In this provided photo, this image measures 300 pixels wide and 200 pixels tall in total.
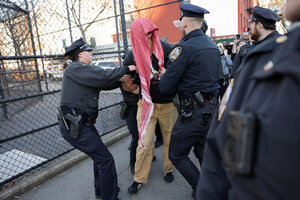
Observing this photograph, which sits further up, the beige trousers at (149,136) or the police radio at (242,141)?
the police radio at (242,141)

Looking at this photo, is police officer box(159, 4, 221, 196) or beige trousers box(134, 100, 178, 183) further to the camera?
beige trousers box(134, 100, 178, 183)

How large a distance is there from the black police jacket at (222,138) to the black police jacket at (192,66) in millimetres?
1109

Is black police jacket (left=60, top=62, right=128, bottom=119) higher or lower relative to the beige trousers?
higher

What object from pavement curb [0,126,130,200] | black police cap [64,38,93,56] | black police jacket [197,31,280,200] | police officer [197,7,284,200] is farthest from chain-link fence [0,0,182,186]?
police officer [197,7,284,200]

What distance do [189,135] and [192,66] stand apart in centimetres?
74

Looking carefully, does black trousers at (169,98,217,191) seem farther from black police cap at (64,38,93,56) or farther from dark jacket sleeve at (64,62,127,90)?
black police cap at (64,38,93,56)

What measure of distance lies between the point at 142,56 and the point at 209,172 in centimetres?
183

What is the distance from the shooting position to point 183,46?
2.10 metres

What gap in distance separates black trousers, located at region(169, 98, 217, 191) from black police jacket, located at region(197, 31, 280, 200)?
112cm

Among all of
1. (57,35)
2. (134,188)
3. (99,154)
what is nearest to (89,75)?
(99,154)

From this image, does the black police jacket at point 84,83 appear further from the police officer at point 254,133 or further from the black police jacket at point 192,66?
the police officer at point 254,133

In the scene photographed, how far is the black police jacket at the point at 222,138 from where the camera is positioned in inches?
30.9

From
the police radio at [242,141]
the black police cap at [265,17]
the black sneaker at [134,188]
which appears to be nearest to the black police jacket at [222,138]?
the police radio at [242,141]

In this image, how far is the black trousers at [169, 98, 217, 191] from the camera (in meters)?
2.18
